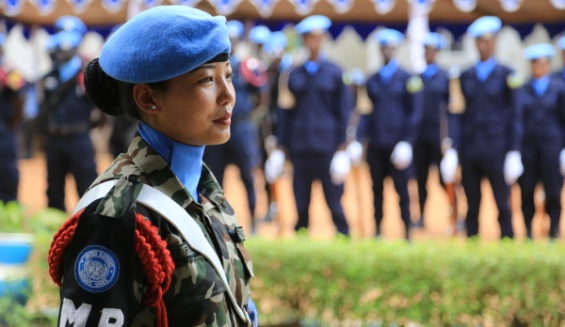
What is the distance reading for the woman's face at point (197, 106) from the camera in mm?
1445

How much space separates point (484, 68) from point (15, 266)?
4075mm

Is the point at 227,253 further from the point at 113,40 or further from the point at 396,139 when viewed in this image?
the point at 396,139

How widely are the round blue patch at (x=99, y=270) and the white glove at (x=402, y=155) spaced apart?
5.81 m

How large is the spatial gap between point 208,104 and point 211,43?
110 millimetres

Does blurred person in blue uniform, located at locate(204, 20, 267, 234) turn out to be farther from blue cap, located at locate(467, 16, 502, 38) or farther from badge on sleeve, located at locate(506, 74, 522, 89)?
badge on sleeve, located at locate(506, 74, 522, 89)

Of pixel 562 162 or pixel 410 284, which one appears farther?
pixel 562 162

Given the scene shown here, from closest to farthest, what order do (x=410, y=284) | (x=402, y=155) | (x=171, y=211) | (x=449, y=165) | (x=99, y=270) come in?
(x=99, y=270) → (x=171, y=211) → (x=410, y=284) → (x=402, y=155) → (x=449, y=165)

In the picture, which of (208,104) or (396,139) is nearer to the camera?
(208,104)

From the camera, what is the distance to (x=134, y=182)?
4.60 ft

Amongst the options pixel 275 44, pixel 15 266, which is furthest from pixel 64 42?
pixel 15 266

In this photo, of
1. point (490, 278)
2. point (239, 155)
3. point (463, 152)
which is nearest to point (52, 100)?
point (239, 155)

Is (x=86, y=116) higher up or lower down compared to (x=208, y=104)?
lower down

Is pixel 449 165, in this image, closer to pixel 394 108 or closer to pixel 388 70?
pixel 394 108

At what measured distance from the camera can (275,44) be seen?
852 cm
